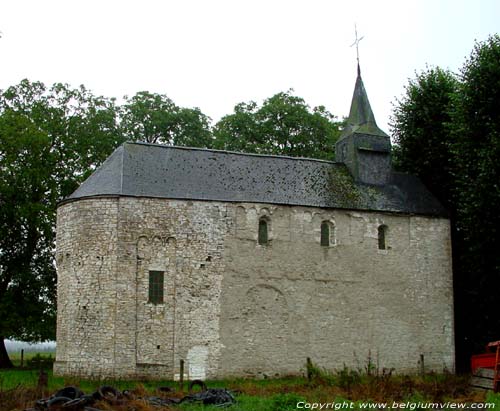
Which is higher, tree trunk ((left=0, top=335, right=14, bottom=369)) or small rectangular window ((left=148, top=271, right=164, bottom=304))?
small rectangular window ((left=148, top=271, right=164, bottom=304))

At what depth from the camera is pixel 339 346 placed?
91.6 ft

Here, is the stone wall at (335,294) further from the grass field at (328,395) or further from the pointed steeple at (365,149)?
the grass field at (328,395)

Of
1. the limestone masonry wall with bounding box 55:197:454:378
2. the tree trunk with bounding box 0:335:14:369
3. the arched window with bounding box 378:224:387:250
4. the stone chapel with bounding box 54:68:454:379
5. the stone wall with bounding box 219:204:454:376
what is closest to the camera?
the limestone masonry wall with bounding box 55:197:454:378

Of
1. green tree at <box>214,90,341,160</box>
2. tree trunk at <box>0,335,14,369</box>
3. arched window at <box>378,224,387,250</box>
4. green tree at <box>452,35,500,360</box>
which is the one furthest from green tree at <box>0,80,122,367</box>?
green tree at <box>452,35,500,360</box>

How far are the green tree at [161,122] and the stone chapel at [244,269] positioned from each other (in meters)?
14.6

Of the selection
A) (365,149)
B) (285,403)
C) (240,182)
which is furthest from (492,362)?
(365,149)

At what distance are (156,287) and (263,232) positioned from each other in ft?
16.3

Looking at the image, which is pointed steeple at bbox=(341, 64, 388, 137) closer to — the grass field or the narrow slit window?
the narrow slit window

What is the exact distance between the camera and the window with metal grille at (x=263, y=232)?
28.0 m

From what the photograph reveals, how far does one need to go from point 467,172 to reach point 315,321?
339 inches

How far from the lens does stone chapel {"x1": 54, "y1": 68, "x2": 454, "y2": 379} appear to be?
25.8 m

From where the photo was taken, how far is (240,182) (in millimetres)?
28656

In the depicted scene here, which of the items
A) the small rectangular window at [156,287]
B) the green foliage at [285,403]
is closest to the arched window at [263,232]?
the small rectangular window at [156,287]

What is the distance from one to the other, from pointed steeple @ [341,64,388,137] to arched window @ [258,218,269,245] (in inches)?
276
